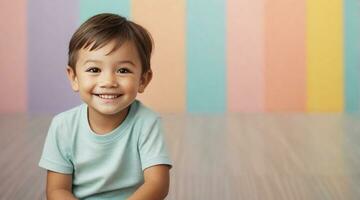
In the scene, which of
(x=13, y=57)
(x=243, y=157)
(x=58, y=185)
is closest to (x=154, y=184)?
(x=58, y=185)

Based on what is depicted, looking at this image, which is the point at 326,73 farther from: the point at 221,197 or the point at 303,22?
the point at 221,197

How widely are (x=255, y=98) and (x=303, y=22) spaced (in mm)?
451

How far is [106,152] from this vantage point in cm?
114

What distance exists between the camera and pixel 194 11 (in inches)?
130

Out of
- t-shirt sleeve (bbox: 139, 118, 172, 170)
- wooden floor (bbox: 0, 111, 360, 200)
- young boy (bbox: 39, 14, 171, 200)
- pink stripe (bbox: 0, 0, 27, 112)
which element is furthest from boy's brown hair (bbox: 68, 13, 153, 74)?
pink stripe (bbox: 0, 0, 27, 112)

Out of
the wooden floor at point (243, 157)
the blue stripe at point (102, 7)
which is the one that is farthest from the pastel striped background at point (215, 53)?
the wooden floor at point (243, 157)

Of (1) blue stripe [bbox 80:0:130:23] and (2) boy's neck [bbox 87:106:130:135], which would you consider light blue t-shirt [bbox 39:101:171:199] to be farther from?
(1) blue stripe [bbox 80:0:130:23]

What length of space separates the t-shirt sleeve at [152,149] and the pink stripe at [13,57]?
2.29 meters

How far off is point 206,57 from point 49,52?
78cm

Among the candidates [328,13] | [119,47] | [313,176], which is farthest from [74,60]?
[328,13]

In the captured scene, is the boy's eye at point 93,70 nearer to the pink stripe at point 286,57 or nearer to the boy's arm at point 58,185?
the boy's arm at point 58,185

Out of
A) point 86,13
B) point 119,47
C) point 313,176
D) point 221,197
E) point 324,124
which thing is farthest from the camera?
point 86,13

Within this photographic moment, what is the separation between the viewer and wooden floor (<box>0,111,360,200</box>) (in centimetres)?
168

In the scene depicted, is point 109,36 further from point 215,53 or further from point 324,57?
point 324,57
